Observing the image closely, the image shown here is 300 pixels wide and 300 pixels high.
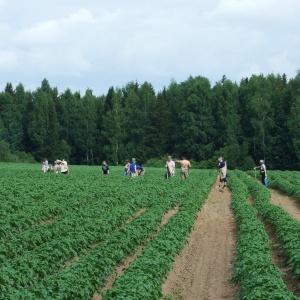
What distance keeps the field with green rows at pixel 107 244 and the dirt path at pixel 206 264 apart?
300 mm

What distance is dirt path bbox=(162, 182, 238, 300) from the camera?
10.7 meters

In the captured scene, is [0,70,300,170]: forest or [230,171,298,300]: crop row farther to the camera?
[0,70,300,170]: forest

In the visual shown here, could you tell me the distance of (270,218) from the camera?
18141 mm

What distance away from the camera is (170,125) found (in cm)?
9000

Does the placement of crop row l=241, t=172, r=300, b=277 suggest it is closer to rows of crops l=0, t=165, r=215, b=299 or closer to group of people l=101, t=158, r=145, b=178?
rows of crops l=0, t=165, r=215, b=299

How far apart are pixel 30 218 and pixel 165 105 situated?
7339 centimetres

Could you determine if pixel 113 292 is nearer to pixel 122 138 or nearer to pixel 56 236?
pixel 56 236

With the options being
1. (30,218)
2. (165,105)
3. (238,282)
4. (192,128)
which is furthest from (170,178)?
(165,105)

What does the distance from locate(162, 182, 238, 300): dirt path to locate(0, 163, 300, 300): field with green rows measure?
0.98ft

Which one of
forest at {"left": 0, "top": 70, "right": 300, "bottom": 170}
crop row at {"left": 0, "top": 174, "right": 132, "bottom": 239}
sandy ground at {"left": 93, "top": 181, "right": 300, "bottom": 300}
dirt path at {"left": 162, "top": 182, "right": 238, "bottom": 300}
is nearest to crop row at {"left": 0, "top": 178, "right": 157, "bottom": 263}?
crop row at {"left": 0, "top": 174, "right": 132, "bottom": 239}

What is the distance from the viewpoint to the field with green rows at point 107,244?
928cm

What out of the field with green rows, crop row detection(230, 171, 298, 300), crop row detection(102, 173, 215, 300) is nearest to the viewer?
crop row detection(230, 171, 298, 300)

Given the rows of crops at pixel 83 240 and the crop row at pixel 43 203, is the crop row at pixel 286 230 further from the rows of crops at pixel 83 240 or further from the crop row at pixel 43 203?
the crop row at pixel 43 203

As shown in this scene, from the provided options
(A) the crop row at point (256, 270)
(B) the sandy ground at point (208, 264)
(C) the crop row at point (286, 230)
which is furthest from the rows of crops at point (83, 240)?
(C) the crop row at point (286, 230)
